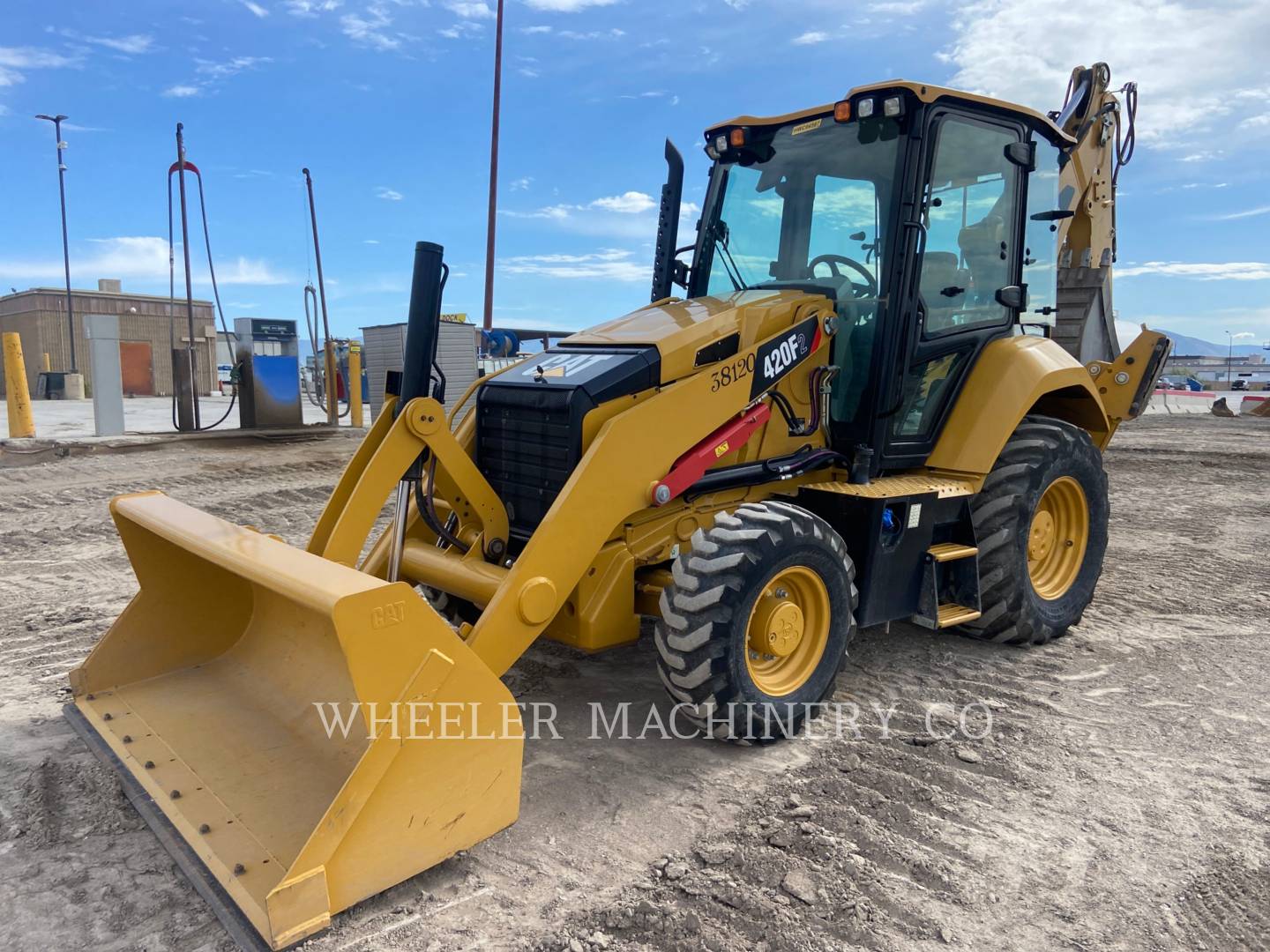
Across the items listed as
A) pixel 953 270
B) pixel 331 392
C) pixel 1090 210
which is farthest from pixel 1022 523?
pixel 331 392

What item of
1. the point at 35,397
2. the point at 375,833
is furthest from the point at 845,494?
the point at 35,397

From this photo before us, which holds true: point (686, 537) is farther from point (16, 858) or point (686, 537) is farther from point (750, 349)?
point (16, 858)

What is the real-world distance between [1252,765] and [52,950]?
14.0 ft

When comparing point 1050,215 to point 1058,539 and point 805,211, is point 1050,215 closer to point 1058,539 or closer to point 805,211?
point 805,211

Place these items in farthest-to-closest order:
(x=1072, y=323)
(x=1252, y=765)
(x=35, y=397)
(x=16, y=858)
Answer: (x=35, y=397) < (x=1072, y=323) < (x=1252, y=765) < (x=16, y=858)

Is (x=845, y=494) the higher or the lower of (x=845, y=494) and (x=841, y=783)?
the higher

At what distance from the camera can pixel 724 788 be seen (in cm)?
332

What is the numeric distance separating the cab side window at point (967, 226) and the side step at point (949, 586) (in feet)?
3.62

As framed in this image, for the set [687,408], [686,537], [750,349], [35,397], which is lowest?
[35,397]

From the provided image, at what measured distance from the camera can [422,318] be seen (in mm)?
3486

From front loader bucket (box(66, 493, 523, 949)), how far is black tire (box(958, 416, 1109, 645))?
2940 millimetres

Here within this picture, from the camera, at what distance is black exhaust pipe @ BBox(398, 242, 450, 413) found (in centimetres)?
348

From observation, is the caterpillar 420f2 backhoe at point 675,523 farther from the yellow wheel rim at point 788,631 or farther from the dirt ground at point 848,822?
the dirt ground at point 848,822

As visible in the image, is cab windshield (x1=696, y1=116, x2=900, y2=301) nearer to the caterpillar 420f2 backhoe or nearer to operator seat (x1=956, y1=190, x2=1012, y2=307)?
the caterpillar 420f2 backhoe
